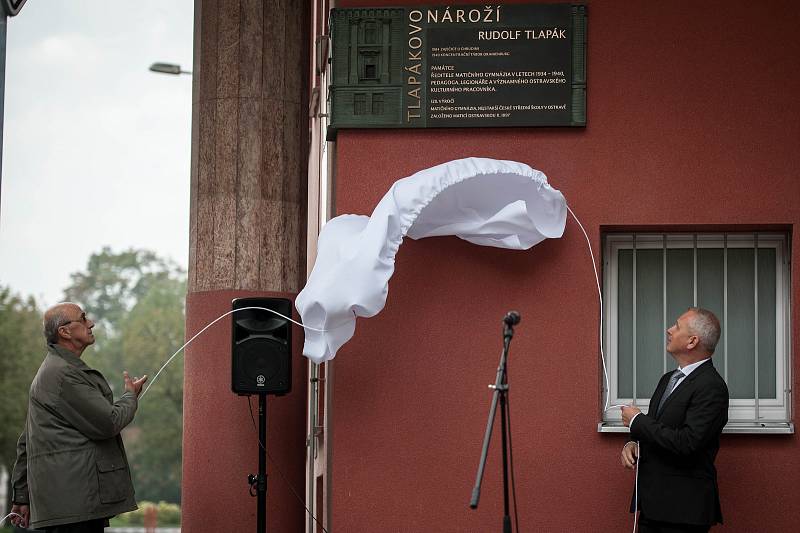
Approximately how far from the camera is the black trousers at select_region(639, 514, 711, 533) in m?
6.15

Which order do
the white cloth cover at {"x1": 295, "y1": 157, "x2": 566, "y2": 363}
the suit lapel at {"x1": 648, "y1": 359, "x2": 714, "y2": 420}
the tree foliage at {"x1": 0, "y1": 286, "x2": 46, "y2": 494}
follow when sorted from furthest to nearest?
the tree foliage at {"x1": 0, "y1": 286, "x2": 46, "y2": 494} < the white cloth cover at {"x1": 295, "y1": 157, "x2": 566, "y2": 363} < the suit lapel at {"x1": 648, "y1": 359, "x2": 714, "y2": 420}

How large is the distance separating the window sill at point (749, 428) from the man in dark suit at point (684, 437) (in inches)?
20.4

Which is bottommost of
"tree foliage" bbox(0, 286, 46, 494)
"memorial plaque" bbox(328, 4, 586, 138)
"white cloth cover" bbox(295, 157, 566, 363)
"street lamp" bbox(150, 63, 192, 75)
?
"tree foliage" bbox(0, 286, 46, 494)

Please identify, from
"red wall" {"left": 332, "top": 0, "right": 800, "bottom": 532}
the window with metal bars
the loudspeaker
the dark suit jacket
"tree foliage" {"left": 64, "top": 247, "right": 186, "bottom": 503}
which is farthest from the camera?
"tree foliage" {"left": 64, "top": 247, "right": 186, "bottom": 503}

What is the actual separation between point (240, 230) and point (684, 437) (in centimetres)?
445

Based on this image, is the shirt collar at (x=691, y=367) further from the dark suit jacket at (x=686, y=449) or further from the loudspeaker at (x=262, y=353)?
the loudspeaker at (x=262, y=353)

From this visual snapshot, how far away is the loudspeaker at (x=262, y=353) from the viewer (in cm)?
737

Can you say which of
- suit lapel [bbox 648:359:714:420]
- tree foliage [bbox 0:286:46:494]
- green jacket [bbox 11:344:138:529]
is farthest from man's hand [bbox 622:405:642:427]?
tree foliage [bbox 0:286:46:494]

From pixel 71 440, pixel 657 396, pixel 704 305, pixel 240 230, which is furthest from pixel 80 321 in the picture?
pixel 704 305

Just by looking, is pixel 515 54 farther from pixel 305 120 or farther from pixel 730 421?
pixel 305 120

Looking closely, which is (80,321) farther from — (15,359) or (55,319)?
(15,359)

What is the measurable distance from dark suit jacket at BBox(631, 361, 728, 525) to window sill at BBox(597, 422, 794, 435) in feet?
2.00

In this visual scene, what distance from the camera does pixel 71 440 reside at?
6.93 m

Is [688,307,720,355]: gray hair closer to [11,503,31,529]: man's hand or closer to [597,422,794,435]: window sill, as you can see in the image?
[597,422,794,435]: window sill
